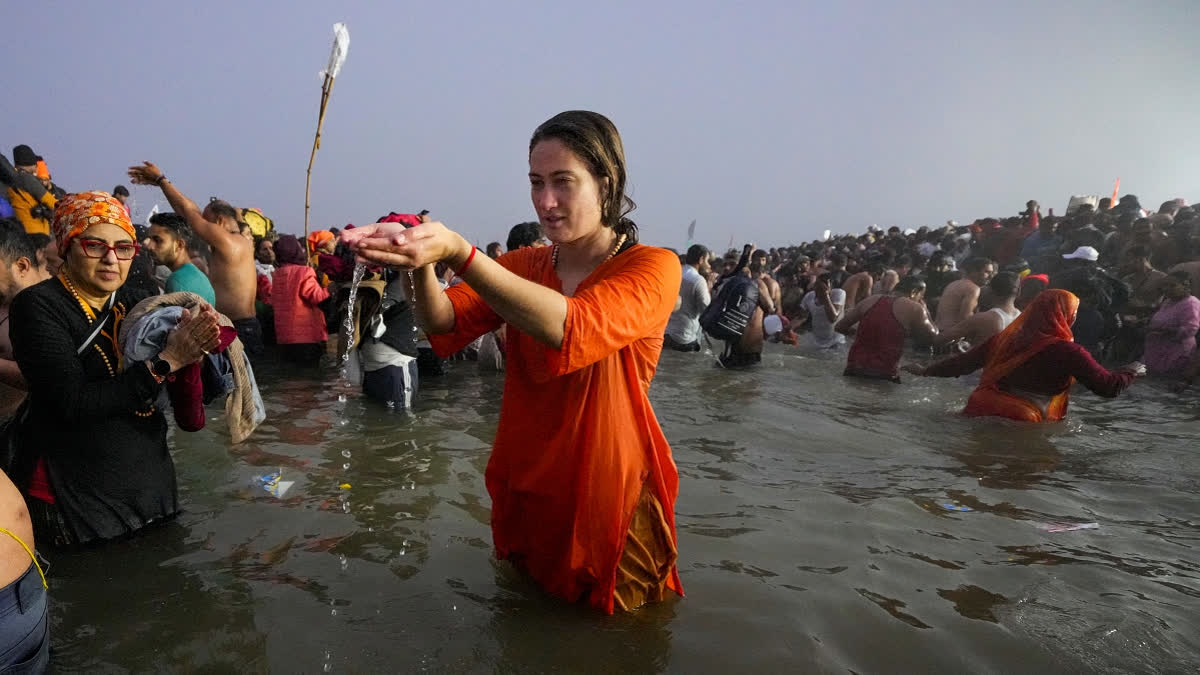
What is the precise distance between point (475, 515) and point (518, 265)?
1.82m

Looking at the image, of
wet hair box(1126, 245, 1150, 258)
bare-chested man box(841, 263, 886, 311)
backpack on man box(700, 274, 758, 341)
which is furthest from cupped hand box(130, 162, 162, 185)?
wet hair box(1126, 245, 1150, 258)

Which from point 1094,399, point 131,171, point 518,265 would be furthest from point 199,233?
point 1094,399

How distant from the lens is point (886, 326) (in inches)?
313

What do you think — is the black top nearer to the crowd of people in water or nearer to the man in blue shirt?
the crowd of people in water

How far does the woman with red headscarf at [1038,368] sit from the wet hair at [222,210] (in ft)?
21.6

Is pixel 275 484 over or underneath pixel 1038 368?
underneath

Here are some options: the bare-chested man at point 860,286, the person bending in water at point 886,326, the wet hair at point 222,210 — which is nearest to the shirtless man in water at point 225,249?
the wet hair at point 222,210

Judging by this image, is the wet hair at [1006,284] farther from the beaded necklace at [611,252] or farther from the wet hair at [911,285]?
the beaded necklace at [611,252]

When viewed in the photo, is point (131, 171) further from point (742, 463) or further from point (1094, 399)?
point (1094, 399)

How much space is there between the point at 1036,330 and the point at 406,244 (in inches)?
212

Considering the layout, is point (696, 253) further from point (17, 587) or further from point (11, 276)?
point (17, 587)

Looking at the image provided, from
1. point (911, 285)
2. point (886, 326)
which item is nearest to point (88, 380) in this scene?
point (886, 326)

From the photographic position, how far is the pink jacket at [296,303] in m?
7.01

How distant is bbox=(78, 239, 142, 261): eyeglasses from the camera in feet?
8.19
